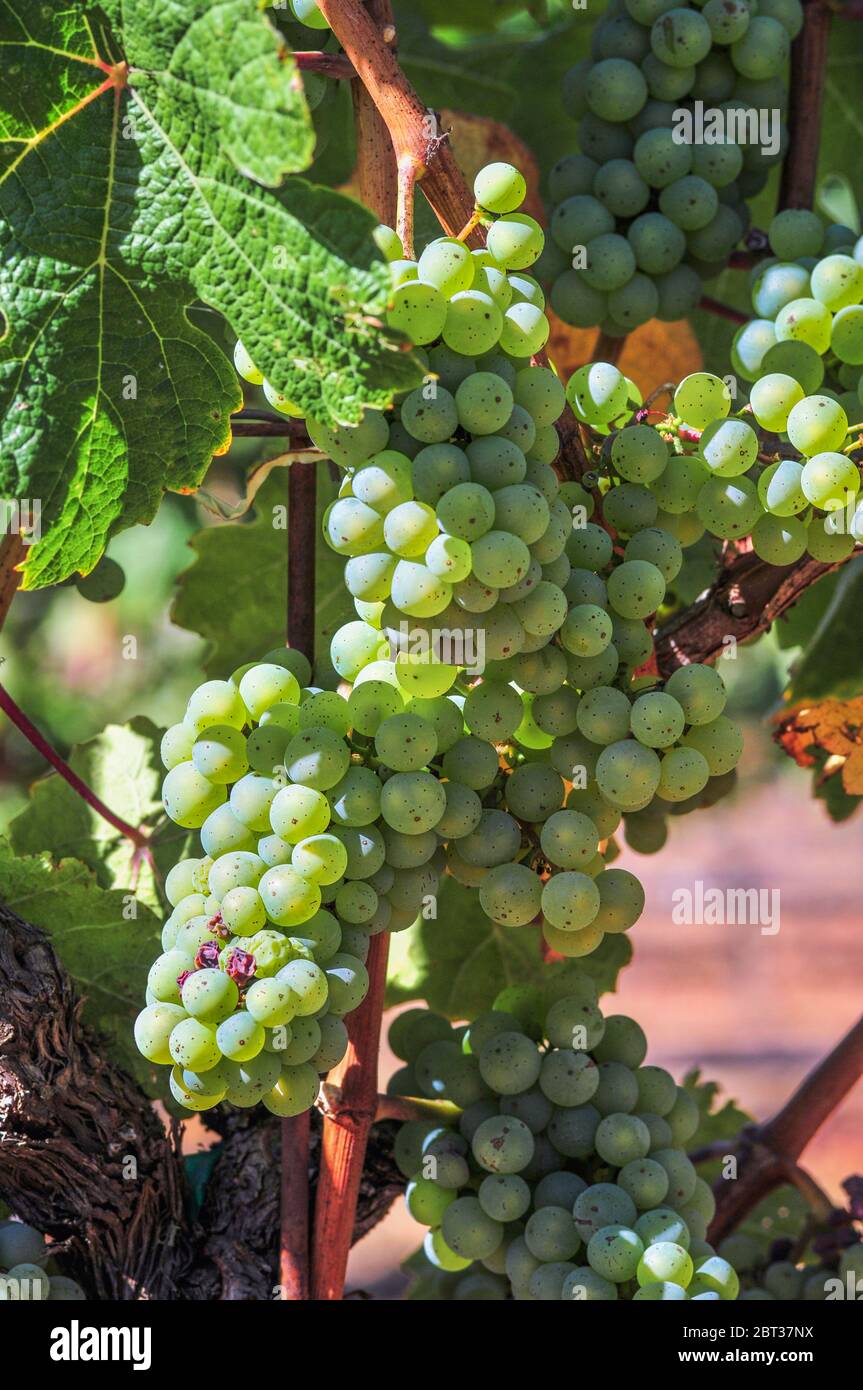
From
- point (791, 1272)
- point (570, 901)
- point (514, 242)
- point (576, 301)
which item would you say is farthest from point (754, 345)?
point (791, 1272)

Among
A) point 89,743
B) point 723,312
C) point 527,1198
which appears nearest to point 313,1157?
point 527,1198

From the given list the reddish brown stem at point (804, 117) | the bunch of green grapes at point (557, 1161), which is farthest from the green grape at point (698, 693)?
the reddish brown stem at point (804, 117)

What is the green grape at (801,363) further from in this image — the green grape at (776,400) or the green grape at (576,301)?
the green grape at (576,301)

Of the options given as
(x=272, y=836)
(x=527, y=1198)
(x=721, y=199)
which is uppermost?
(x=721, y=199)

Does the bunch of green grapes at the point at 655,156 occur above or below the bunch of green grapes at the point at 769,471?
above

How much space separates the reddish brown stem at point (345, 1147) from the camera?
818mm

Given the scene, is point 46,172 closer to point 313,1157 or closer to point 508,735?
point 508,735

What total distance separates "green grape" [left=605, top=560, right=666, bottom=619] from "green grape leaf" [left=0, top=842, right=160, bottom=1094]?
15.5 inches

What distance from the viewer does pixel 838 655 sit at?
4.08 ft

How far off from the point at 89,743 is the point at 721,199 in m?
0.62

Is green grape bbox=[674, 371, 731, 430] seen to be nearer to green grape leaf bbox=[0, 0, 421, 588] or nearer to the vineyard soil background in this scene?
the vineyard soil background

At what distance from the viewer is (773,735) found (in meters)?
1.00

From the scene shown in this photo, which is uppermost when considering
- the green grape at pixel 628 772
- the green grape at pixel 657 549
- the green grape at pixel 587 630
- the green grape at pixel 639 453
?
the green grape at pixel 639 453

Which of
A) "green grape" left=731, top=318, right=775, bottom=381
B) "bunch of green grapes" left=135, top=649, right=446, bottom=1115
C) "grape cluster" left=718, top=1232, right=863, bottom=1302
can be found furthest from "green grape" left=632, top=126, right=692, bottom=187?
"grape cluster" left=718, top=1232, right=863, bottom=1302
